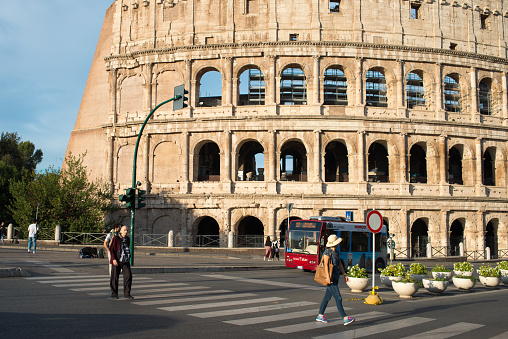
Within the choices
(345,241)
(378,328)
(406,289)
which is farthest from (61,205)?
(378,328)

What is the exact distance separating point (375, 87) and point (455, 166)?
9226 mm

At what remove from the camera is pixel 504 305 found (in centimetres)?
1195

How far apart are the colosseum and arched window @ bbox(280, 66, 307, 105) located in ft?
0.45

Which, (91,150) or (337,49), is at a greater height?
(337,49)

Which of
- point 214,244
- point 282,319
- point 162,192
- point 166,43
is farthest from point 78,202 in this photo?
point 282,319

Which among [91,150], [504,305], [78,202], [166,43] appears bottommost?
[504,305]

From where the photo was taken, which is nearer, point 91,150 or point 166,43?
point 166,43

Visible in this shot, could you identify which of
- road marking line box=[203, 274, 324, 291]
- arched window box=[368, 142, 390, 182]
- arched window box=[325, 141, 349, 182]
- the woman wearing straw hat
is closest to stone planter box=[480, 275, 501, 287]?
road marking line box=[203, 274, 324, 291]

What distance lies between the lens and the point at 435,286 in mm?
13758

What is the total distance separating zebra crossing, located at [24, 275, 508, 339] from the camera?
851 centimetres

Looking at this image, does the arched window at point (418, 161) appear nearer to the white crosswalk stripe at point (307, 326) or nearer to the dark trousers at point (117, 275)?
the white crosswalk stripe at point (307, 326)

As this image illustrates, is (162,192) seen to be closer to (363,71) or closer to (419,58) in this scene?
(363,71)

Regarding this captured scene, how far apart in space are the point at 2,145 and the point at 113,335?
57.5 meters

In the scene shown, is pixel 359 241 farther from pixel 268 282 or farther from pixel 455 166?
pixel 455 166
